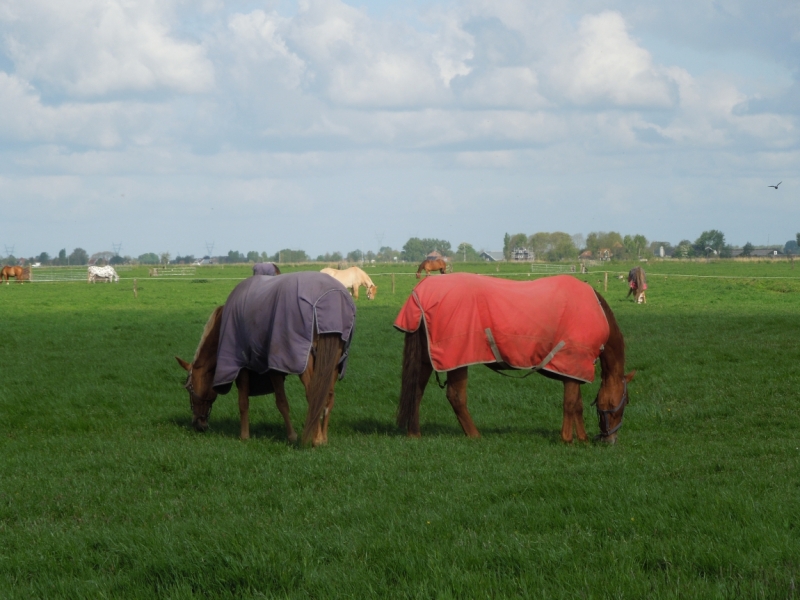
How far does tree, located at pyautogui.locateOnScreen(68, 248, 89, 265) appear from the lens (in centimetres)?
15950

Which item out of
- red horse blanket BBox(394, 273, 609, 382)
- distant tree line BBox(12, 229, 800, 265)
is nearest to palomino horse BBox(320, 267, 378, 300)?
red horse blanket BBox(394, 273, 609, 382)

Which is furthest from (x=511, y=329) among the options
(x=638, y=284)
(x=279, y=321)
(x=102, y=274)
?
(x=102, y=274)

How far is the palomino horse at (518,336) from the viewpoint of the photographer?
8.45m

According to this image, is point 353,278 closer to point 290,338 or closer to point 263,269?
point 263,269

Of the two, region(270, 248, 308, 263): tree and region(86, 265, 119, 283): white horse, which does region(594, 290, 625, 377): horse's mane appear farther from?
region(270, 248, 308, 263): tree

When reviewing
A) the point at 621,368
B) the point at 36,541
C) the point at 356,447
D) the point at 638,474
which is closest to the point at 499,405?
the point at 621,368

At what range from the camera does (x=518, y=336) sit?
333 inches

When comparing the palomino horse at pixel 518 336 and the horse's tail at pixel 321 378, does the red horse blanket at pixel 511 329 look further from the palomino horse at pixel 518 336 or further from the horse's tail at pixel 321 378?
the horse's tail at pixel 321 378

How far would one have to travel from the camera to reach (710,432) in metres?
9.43

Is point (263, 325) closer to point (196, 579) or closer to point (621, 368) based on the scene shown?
point (621, 368)

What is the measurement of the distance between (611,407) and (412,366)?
2.10 metres

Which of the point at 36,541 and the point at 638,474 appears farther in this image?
the point at 638,474

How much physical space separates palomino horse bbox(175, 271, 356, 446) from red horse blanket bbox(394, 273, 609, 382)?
31.3 inches

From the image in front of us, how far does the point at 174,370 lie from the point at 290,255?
422ft
